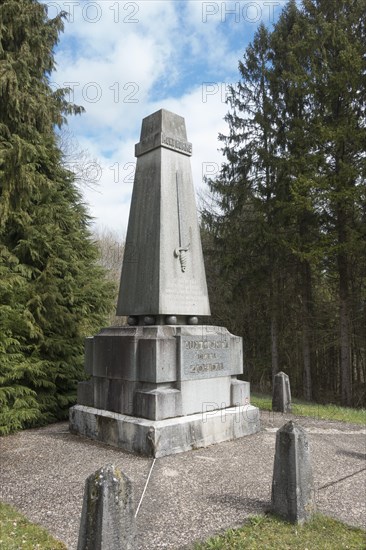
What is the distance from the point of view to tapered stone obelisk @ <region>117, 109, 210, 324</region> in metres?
6.14

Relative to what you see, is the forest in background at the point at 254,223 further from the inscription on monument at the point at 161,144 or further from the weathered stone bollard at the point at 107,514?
the weathered stone bollard at the point at 107,514

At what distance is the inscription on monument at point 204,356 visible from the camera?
5.79 metres

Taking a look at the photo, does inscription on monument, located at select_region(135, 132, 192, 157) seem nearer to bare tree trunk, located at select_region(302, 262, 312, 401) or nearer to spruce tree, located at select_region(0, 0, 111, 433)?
spruce tree, located at select_region(0, 0, 111, 433)

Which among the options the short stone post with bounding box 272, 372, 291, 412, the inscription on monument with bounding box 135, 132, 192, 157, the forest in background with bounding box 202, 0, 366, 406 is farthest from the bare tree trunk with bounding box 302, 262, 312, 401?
the inscription on monument with bounding box 135, 132, 192, 157

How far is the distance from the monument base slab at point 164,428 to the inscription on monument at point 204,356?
54 centimetres

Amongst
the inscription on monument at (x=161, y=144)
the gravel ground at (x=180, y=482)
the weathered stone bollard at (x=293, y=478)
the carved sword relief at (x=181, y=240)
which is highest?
the inscription on monument at (x=161, y=144)

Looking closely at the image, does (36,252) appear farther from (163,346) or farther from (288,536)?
(288,536)

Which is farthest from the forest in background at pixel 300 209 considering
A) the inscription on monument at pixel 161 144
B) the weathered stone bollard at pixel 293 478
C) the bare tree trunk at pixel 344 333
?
the weathered stone bollard at pixel 293 478

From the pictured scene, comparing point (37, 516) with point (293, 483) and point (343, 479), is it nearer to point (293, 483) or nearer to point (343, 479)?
point (293, 483)

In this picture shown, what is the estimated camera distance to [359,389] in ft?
51.8

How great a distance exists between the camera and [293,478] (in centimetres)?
340

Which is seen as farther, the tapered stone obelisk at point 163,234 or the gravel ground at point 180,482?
the tapered stone obelisk at point 163,234

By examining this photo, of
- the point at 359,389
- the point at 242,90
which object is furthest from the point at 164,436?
the point at 242,90

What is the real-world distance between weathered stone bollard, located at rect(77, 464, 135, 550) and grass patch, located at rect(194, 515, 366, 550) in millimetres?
729
